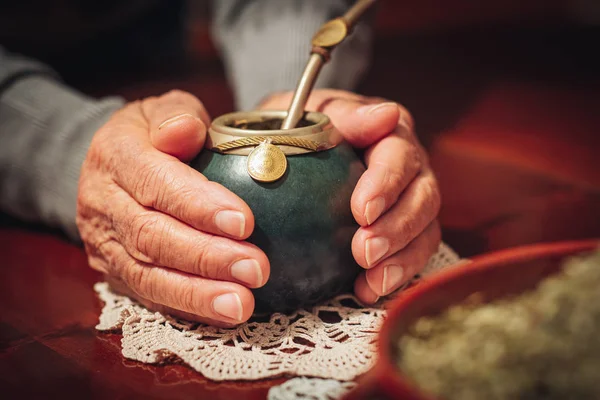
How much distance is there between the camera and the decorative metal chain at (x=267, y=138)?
0.66m

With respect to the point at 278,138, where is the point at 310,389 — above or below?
below

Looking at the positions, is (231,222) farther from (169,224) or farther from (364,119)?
(364,119)

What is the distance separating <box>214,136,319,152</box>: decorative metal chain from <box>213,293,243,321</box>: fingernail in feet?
0.50

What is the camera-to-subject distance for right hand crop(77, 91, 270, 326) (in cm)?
63

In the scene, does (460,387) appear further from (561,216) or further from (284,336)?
(561,216)

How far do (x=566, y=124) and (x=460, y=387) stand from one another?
4.14 feet

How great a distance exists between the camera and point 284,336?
2.16 feet

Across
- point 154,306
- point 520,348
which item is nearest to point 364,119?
point 154,306

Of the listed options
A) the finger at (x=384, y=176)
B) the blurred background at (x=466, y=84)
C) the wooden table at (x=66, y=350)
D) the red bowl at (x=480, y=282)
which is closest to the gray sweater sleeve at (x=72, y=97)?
the wooden table at (x=66, y=350)

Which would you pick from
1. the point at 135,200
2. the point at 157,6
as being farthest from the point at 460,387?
the point at 157,6

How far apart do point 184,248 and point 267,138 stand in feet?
0.46

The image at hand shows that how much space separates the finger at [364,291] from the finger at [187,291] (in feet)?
0.44

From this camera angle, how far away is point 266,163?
2.11 feet

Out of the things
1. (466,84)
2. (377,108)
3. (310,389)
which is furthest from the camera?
(466,84)
